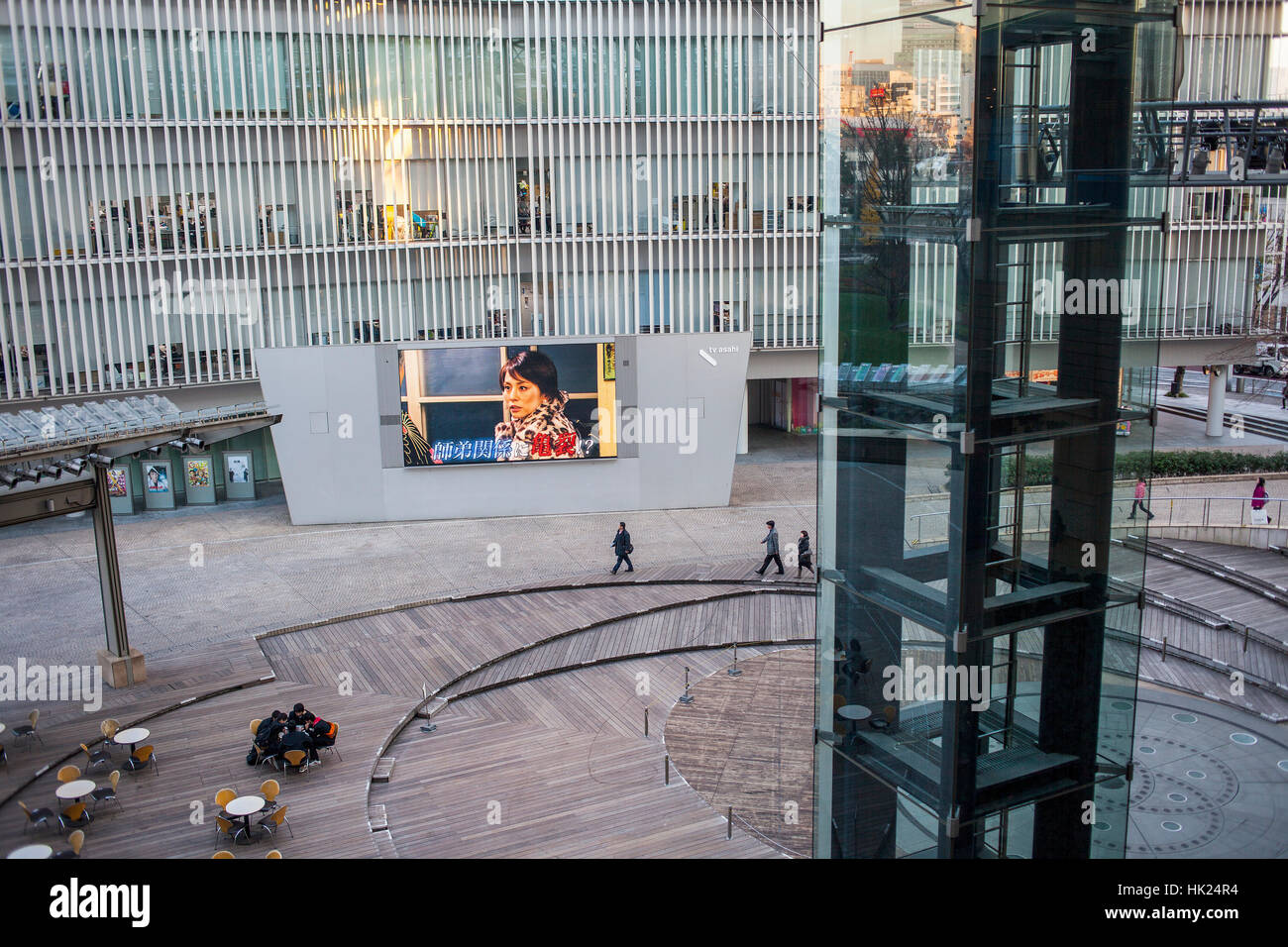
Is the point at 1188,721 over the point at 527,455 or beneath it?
beneath

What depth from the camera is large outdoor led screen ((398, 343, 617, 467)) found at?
2722 centimetres

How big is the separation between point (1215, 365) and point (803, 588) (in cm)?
2028

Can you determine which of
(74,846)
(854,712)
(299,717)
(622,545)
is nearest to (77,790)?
(74,846)

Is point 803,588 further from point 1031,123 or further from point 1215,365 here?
point 1215,365

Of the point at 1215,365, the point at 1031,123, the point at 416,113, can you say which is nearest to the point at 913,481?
the point at 1031,123

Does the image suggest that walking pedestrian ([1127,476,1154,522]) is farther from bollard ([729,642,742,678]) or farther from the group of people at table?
bollard ([729,642,742,678])

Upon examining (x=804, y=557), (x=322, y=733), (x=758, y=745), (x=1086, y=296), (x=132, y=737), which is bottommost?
(x=758, y=745)

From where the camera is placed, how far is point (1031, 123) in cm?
718

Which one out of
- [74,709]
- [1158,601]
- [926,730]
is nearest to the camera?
[926,730]

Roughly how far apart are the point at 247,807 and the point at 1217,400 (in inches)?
1284
